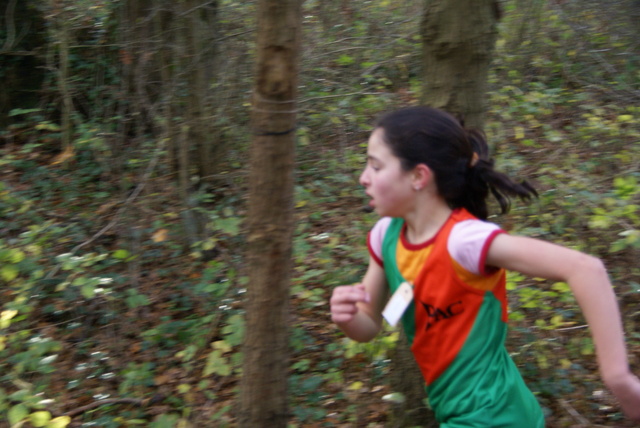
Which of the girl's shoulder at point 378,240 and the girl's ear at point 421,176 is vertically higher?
the girl's ear at point 421,176

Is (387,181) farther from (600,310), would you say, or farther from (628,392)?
(628,392)

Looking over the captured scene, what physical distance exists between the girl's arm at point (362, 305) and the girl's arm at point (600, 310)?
622 millimetres

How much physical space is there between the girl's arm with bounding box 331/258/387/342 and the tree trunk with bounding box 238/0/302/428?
0.52 metres

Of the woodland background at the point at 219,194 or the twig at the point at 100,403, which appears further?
the twig at the point at 100,403

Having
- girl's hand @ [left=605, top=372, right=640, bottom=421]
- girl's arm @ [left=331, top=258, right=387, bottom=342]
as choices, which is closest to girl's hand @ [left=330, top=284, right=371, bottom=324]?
girl's arm @ [left=331, top=258, right=387, bottom=342]

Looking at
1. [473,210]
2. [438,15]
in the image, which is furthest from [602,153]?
[473,210]

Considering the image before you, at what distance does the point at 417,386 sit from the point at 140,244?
3.30 m

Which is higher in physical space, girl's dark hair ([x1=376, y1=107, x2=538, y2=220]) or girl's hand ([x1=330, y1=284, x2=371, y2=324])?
girl's dark hair ([x1=376, y1=107, x2=538, y2=220])

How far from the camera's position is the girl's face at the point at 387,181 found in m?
2.07

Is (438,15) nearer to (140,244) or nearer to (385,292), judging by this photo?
(385,292)

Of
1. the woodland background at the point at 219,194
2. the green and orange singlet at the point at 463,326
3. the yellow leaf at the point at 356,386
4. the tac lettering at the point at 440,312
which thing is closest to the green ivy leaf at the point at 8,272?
the woodland background at the point at 219,194

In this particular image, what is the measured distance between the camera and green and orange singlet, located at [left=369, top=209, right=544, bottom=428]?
199 cm

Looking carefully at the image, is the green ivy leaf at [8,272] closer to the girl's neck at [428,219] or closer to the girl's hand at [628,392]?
the girl's neck at [428,219]

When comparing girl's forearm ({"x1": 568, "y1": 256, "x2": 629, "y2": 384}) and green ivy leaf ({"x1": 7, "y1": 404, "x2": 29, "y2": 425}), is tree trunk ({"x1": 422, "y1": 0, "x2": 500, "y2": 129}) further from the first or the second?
green ivy leaf ({"x1": 7, "y1": 404, "x2": 29, "y2": 425})
